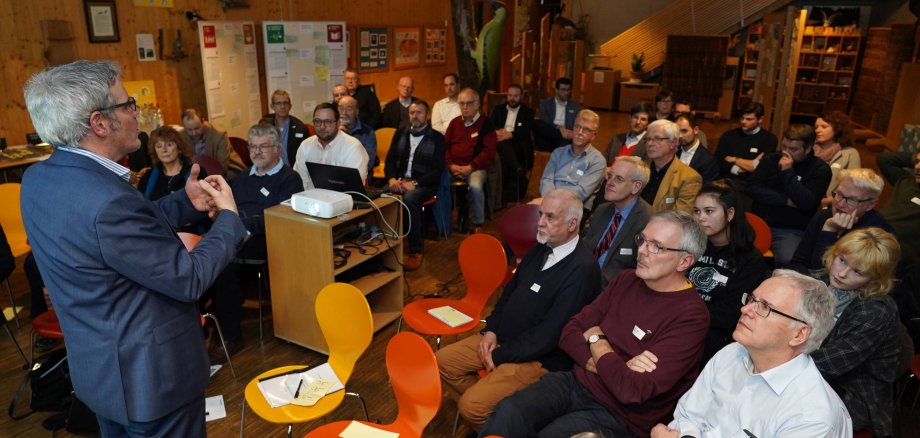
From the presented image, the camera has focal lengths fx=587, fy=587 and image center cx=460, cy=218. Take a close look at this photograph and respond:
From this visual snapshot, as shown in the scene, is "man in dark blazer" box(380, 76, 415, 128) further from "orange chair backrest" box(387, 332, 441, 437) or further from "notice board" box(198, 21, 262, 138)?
"orange chair backrest" box(387, 332, 441, 437)

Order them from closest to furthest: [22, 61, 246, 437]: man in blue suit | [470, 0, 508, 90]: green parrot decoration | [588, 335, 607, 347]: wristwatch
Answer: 1. [22, 61, 246, 437]: man in blue suit
2. [588, 335, 607, 347]: wristwatch
3. [470, 0, 508, 90]: green parrot decoration

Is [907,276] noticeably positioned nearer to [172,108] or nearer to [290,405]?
[290,405]

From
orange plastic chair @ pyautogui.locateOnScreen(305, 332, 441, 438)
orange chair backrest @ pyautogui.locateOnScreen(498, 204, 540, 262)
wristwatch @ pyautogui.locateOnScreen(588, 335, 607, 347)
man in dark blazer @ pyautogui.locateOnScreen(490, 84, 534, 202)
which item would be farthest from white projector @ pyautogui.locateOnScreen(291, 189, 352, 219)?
man in dark blazer @ pyautogui.locateOnScreen(490, 84, 534, 202)

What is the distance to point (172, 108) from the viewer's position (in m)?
6.60

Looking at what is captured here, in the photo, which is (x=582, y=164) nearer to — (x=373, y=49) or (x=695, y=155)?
(x=695, y=155)

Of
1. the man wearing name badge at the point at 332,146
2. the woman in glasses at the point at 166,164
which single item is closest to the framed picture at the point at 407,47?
the man wearing name badge at the point at 332,146

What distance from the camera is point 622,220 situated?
3.66 m

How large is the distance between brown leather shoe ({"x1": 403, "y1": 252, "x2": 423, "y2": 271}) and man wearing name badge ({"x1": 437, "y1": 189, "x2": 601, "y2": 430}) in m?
2.29

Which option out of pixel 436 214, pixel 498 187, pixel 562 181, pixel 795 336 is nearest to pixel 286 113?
pixel 436 214

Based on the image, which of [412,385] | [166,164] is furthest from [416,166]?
[412,385]

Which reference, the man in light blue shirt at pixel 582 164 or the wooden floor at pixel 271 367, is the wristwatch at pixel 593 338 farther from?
the man in light blue shirt at pixel 582 164

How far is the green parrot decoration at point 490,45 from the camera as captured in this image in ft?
24.8

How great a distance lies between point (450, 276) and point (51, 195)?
3801mm

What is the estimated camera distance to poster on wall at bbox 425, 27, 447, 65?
10.6m
